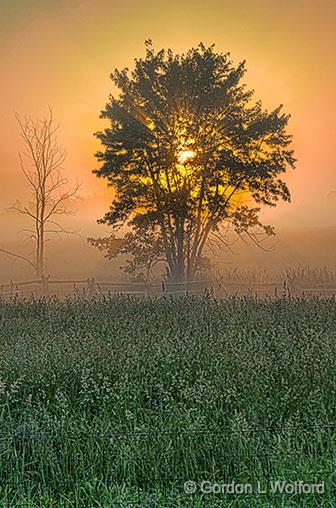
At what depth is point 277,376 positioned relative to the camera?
6.78 m

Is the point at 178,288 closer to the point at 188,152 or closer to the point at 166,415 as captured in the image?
the point at 188,152

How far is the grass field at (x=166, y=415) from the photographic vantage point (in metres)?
4.57

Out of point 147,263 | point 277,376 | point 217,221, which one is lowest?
point 277,376

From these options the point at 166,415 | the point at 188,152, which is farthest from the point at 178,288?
the point at 166,415

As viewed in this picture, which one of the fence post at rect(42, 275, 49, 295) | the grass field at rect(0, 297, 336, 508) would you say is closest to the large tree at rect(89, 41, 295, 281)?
the fence post at rect(42, 275, 49, 295)

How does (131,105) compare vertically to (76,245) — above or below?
above

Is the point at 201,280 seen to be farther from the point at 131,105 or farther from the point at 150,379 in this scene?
the point at 150,379

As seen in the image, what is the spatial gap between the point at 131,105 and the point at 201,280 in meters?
7.79

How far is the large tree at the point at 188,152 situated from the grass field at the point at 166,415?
1438cm

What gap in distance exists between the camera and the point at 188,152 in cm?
2345

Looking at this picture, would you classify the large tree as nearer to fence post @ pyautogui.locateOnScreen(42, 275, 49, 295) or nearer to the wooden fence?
the wooden fence

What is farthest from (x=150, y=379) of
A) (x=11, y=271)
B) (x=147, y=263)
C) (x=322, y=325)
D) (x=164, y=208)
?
(x=11, y=271)

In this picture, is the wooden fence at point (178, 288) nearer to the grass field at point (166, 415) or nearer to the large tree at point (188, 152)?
the large tree at point (188, 152)

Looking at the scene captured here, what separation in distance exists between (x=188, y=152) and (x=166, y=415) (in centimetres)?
1845
